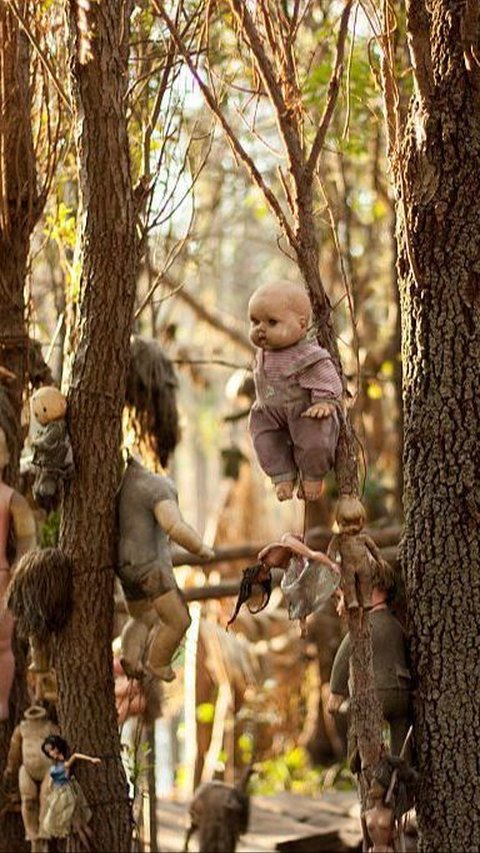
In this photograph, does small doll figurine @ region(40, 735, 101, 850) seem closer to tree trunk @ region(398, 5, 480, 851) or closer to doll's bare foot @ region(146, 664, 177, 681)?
doll's bare foot @ region(146, 664, 177, 681)

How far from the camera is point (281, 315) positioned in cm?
370

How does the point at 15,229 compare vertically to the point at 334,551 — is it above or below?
above

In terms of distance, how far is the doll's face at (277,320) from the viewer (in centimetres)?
371

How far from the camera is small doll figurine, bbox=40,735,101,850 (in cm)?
418

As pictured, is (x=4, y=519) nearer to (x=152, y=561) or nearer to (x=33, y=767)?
(x=152, y=561)

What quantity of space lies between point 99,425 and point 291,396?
0.75 m

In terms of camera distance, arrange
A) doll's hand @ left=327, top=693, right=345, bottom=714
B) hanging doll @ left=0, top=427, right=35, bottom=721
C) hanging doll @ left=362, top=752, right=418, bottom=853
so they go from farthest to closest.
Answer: hanging doll @ left=0, top=427, right=35, bottom=721
doll's hand @ left=327, top=693, right=345, bottom=714
hanging doll @ left=362, top=752, right=418, bottom=853

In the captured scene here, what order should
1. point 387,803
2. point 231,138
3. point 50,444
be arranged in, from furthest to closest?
point 50,444
point 231,138
point 387,803

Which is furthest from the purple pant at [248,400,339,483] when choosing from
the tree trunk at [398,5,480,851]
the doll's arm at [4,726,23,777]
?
the doll's arm at [4,726,23,777]

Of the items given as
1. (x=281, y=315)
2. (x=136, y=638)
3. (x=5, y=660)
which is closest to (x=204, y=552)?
(x=136, y=638)

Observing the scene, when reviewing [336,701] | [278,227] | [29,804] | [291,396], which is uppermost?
[278,227]

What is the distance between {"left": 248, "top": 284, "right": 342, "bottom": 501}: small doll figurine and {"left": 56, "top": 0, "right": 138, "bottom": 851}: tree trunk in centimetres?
61

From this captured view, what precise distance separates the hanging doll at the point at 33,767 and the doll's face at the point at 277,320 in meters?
1.47

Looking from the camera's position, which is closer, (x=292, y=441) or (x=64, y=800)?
(x=292, y=441)
